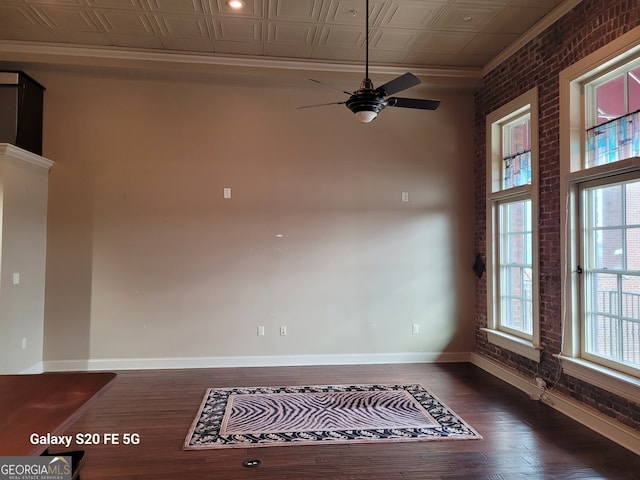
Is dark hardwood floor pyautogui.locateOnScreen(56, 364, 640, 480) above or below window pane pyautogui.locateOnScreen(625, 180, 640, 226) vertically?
below

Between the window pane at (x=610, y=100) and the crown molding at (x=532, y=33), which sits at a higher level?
the crown molding at (x=532, y=33)

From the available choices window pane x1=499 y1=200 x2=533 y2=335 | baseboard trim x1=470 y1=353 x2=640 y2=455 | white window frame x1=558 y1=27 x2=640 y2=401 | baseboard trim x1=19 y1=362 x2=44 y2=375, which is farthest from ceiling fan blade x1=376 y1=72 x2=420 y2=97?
baseboard trim x1=19 y1=362 x2=44 y2=375

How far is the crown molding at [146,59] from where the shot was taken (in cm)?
452

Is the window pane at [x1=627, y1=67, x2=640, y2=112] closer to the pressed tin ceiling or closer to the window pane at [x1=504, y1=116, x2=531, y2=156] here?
the pressed tin ceiling

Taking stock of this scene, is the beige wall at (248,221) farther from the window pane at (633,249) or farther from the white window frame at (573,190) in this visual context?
the window pane at (633,249)

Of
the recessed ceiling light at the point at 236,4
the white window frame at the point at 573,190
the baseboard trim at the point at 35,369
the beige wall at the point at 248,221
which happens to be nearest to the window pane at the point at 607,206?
the white window frame at the point at 573,190

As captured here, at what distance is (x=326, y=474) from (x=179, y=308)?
307 centimetres

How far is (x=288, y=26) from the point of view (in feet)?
13.7

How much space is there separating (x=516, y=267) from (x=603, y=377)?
1649 mm

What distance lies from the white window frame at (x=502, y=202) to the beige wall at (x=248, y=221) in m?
0.47

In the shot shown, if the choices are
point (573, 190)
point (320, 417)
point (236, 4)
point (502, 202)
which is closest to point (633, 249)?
point (573, 190)

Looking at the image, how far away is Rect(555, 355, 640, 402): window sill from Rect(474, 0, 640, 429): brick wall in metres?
0.08

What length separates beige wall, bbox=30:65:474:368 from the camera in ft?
16.2

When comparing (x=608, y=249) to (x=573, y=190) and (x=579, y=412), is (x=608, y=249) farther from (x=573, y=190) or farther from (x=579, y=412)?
(x=579, y=412)
